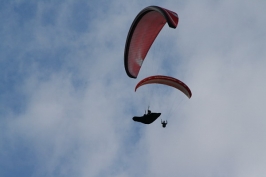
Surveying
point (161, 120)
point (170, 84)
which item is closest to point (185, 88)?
point (170, 84)

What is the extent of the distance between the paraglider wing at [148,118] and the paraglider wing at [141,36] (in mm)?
3291

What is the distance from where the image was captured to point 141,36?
2709cm

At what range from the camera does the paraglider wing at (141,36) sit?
82.9ft

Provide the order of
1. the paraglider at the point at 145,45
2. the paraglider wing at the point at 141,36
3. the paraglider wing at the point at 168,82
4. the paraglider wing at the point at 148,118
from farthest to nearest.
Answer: the paraglider wing at the point at 168,82
the paraglider wing at the point at 148,118
the paraglider at the point at 145,45
the paraglider wing at the point at 141,36

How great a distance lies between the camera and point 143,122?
2923cm

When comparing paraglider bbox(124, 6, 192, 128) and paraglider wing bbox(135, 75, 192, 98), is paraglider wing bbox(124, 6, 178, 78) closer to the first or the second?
paraglider bbox(124, 6, 192, 128)

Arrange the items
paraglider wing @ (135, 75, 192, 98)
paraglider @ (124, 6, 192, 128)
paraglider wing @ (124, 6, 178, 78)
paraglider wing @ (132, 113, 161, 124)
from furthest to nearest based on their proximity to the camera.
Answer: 1. paraglider wing @ (135, 75, 192, 98)
2. paraglider wing @ (132, 113, 161, 124)
3. paraglider @ (124, 6, 192, 128)
4. paraglider wing @ (124, 6, 178, 78)

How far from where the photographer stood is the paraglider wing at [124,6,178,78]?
82.9 ft

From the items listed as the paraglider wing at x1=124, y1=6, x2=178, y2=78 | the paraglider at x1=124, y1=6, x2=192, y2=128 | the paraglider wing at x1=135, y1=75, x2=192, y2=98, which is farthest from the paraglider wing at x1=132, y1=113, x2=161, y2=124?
the paraglider wing at x1=124, y1=6, x2=178, y2=78

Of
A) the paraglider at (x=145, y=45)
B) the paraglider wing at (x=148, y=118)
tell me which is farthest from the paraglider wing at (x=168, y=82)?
the paraglider wing at (x=148, y=118)

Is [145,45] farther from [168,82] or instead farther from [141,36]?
[168,82]

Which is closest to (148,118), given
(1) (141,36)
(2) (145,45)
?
(2) (145,45)

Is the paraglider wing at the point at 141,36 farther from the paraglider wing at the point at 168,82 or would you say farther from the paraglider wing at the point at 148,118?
the paraglider wing at the point at 148,118

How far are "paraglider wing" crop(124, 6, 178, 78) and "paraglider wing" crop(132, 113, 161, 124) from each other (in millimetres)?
3291
